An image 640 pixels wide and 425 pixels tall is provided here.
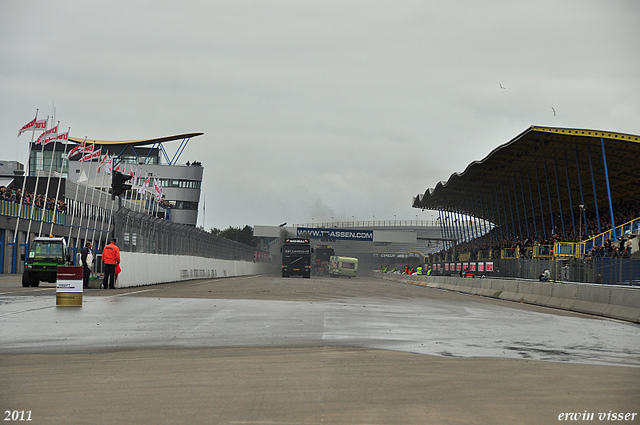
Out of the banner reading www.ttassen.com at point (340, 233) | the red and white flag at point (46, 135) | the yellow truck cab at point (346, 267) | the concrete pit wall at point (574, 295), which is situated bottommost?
the concrete pit wall at point (574, 295)

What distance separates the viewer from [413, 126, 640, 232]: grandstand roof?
45.0 m

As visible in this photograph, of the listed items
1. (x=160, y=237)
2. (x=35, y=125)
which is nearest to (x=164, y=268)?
(x=160, y=237)

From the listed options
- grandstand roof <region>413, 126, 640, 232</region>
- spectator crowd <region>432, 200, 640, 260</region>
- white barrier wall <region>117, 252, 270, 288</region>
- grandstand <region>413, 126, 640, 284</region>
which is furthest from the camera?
grandstand roof <region>413, 126, 640, 232</region>

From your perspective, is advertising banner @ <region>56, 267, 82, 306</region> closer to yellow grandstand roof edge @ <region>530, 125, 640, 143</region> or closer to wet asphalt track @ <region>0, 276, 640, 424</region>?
wet asphalt track @ <region>0, 276, 640, 424</region>

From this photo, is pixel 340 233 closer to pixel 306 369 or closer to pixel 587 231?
pixel 587 231

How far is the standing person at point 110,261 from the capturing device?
2509cm

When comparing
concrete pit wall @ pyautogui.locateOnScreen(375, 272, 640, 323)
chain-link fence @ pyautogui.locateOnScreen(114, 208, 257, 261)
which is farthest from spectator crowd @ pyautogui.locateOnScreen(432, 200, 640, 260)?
chain-link fence @ pyautogui.locateOnScreen(114, 208, 257, 261)

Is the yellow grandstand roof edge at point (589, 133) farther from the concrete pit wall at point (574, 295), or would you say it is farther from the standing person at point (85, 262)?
the standing person at point (85, 262)

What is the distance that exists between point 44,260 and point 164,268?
26.2ft

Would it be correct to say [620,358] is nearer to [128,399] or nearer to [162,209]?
[128,399]

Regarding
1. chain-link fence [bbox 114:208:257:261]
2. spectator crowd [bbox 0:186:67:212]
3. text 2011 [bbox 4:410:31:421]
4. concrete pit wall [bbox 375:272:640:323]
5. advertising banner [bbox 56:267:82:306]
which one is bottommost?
text 2011 [bbox 4:410:31:421]

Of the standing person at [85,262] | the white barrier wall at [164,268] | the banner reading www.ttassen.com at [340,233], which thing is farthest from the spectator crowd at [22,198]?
the banner reading www.ttassen.com at [340,233]

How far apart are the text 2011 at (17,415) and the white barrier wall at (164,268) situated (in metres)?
22.3

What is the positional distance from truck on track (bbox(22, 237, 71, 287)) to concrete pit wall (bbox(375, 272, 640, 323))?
712 inches
